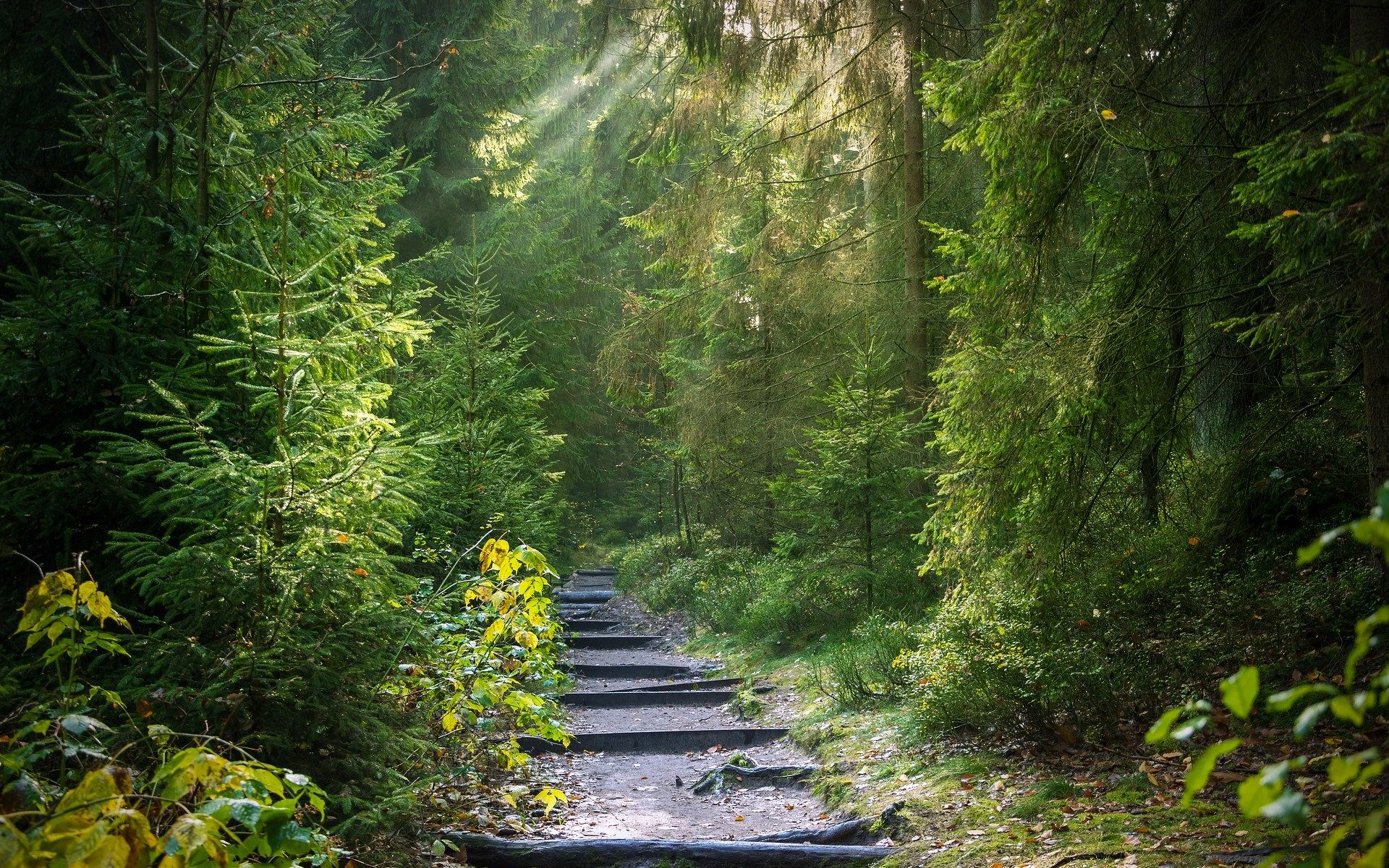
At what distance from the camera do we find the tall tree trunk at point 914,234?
10930 millimetres

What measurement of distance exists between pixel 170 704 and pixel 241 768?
2212 millimetres

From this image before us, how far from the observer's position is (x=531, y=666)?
6.21 meters

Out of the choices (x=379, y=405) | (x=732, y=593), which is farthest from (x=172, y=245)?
(x=732, y=593)

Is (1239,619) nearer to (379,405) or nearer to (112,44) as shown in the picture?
(379,405)

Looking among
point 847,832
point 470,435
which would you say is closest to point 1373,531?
point 847,832

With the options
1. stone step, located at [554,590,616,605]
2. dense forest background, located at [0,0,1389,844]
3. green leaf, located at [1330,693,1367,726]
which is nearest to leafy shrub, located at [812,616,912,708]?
dense forest background, located at [0,0,1389,844]

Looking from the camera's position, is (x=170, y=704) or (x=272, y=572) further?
(x=272, y=572)

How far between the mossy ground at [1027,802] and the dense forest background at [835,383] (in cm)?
34

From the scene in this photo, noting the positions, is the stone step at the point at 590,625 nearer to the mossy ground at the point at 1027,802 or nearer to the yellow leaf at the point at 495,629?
the mossy ground at the point at 1027,802

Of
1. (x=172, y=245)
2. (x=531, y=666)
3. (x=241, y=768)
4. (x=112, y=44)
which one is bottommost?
(x=531, y=666)

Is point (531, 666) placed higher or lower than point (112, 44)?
lower

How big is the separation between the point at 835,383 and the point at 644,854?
6.78 metres

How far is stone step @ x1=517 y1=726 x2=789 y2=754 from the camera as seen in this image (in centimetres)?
858

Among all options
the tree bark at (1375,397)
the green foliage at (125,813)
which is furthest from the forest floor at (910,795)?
the green foliage at (125,813)
